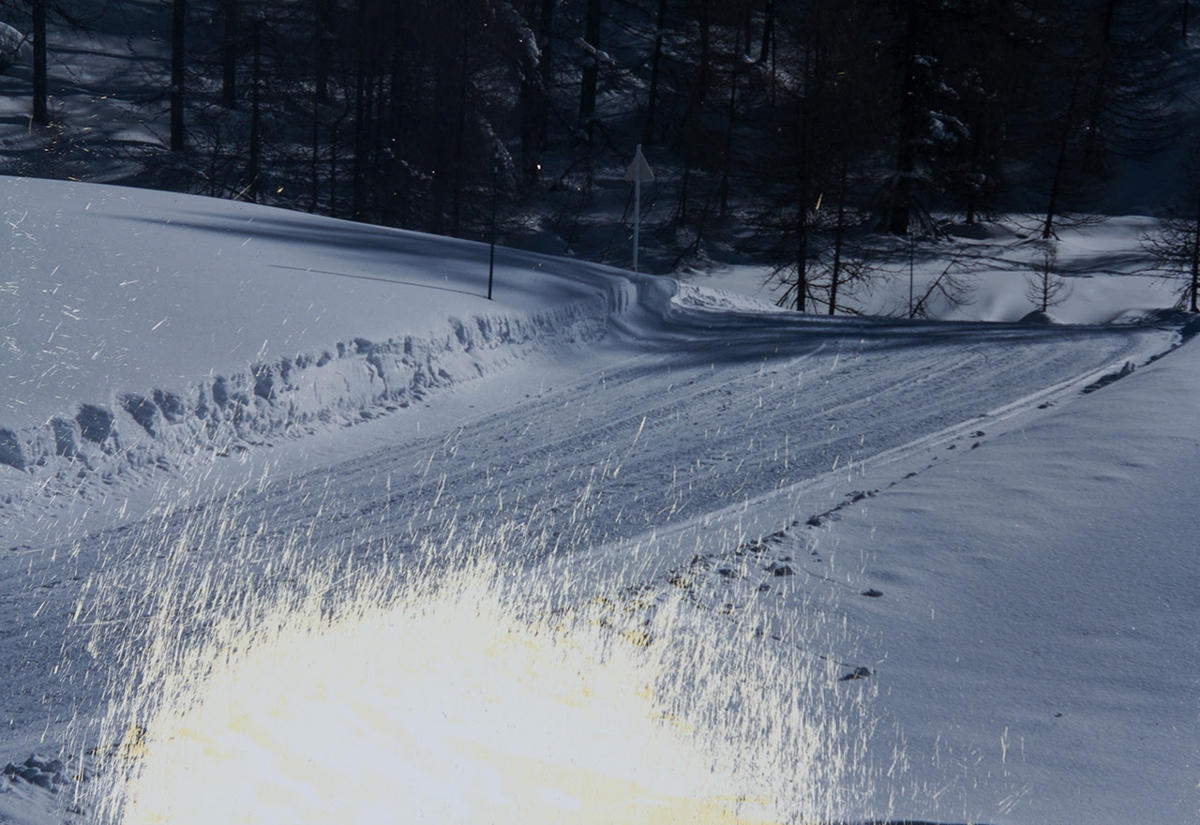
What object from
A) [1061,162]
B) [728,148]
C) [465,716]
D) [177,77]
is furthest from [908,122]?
[465,716]

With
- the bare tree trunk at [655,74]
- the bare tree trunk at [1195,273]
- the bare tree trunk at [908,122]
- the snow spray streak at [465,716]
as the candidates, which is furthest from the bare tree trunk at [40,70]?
the snow spray streak at [465,716]

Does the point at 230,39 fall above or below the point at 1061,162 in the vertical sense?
above

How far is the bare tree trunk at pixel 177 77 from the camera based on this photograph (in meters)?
29.0

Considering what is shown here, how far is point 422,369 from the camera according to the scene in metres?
8.38

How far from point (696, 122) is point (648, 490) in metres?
26.9

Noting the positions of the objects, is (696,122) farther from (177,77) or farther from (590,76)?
(177,77)

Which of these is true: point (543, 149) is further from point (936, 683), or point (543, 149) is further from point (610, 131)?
point (936, 683)

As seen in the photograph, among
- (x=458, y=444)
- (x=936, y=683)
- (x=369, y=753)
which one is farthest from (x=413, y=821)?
(x=458, y=444)

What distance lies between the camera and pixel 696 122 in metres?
31.3

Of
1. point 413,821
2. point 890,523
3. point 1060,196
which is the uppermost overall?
point 1060,196

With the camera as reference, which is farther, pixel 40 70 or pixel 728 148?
pixel 40 70

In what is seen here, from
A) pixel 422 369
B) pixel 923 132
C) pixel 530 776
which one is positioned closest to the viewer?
pixel 530 776

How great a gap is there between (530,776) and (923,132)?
2763 centimetres

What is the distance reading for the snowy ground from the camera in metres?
3.59
